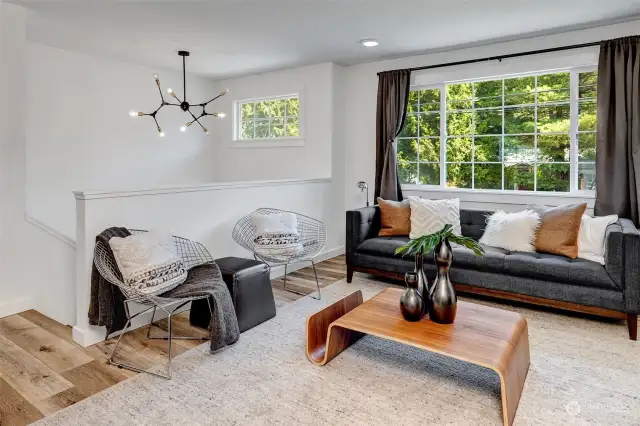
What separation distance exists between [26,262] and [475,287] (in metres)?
3.73

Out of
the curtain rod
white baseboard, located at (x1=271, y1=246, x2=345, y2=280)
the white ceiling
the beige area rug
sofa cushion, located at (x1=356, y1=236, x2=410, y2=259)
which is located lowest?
the beige area rug

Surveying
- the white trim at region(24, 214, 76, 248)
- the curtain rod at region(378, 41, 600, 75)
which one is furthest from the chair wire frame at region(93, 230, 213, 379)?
the curtain rod at region(378, 41, 600, 75)

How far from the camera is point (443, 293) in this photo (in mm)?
2297

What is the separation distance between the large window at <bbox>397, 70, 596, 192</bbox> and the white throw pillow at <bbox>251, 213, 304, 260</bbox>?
1.93 meters

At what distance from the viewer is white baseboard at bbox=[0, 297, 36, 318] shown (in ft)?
10.9

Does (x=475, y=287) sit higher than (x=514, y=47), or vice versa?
(x=514, y=47)

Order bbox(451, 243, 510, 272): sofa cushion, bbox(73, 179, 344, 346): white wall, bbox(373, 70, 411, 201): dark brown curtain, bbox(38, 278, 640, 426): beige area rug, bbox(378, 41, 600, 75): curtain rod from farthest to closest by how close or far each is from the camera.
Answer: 1. bbox(373, 70, 411, 201): dark brown curtain
2. bbox(378, 41, 600, 75): curtain rod
3. bbox(451, 243, 510, 272): sofa cushion
4. bbox(73, 179, 344, 346): white wall
5. bbox(38, 278, 640, 426): beige area rug

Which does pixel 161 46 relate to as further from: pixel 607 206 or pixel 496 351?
pixel 607 206

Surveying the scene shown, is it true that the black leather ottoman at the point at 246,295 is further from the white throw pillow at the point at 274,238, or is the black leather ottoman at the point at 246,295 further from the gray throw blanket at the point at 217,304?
the white throw pillow at the point at 274,238

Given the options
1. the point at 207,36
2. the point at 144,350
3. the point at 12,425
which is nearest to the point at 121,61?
the point at 207,36

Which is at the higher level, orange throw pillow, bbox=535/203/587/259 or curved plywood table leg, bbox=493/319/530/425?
orange throw pillow, bbox=535/203/587/259

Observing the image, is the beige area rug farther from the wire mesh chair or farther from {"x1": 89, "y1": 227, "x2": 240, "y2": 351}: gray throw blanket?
the wire mesh chair

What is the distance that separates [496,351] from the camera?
2008 mm

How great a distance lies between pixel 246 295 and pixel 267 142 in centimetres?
313
